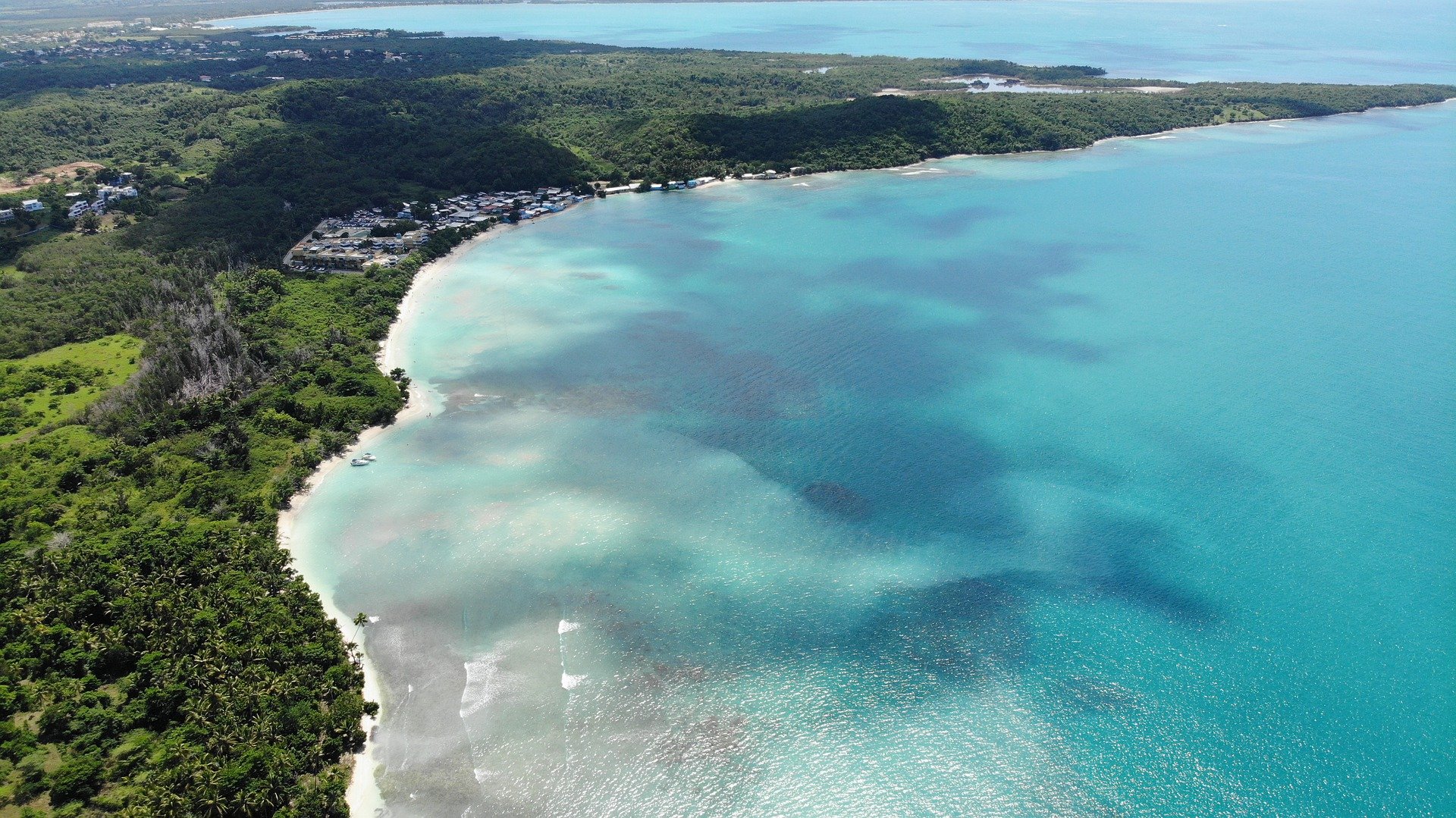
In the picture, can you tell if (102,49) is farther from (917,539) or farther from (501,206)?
(917,539)

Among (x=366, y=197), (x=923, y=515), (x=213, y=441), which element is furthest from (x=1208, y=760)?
(x=366, y=197)

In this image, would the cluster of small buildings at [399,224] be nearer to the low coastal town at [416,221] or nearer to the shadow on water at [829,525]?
the low coastal town at [416,221]

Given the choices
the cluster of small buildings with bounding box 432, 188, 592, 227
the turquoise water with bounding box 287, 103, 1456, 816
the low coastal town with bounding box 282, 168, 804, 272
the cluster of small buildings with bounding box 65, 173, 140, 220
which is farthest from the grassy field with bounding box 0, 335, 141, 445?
the cluster of small buildings with bounding box 432, 188, 592, 227

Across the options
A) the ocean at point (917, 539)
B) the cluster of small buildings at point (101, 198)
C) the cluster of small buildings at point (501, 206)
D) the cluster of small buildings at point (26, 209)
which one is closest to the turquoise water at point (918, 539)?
the ocean at point (917, 539)

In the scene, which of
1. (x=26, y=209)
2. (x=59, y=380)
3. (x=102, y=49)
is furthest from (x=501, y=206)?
(x=102, y=49)

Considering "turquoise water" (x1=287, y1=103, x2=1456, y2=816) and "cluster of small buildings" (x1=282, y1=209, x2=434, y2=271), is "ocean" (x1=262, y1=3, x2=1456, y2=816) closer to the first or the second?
"turquoise water" (x1=287, y1=103, x2=1456, y2=816)
